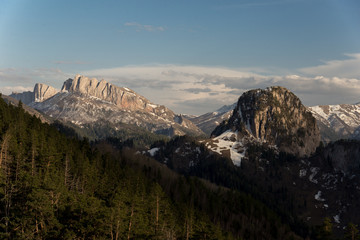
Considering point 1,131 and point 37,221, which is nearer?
point 37,221

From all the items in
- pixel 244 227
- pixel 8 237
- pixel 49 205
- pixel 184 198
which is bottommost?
pixel 244 227

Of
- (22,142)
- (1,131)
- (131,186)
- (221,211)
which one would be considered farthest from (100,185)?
(221,211)

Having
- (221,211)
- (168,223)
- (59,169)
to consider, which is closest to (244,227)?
(221,211)

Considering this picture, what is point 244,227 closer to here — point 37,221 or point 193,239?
point 193,239

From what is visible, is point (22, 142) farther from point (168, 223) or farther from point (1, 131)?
point (168, 223)

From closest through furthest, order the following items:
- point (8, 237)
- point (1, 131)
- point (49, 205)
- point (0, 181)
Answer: point (8, 237) < point (49, 205) < point (0, 181) < point (1, 131)

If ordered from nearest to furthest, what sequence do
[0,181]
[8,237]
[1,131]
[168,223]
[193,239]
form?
1. [8,237]
2. [0,181]
3. [193,239]
4. [168,223]
5. [1,131]

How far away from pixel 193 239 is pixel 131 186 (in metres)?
40.6

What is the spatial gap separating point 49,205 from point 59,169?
49190 mm

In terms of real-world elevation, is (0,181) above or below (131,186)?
above

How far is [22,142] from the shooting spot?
359 ft

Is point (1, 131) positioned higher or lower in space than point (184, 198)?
higher

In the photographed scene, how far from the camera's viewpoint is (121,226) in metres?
64.2

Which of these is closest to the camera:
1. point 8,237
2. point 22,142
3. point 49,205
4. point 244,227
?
point 8,237
